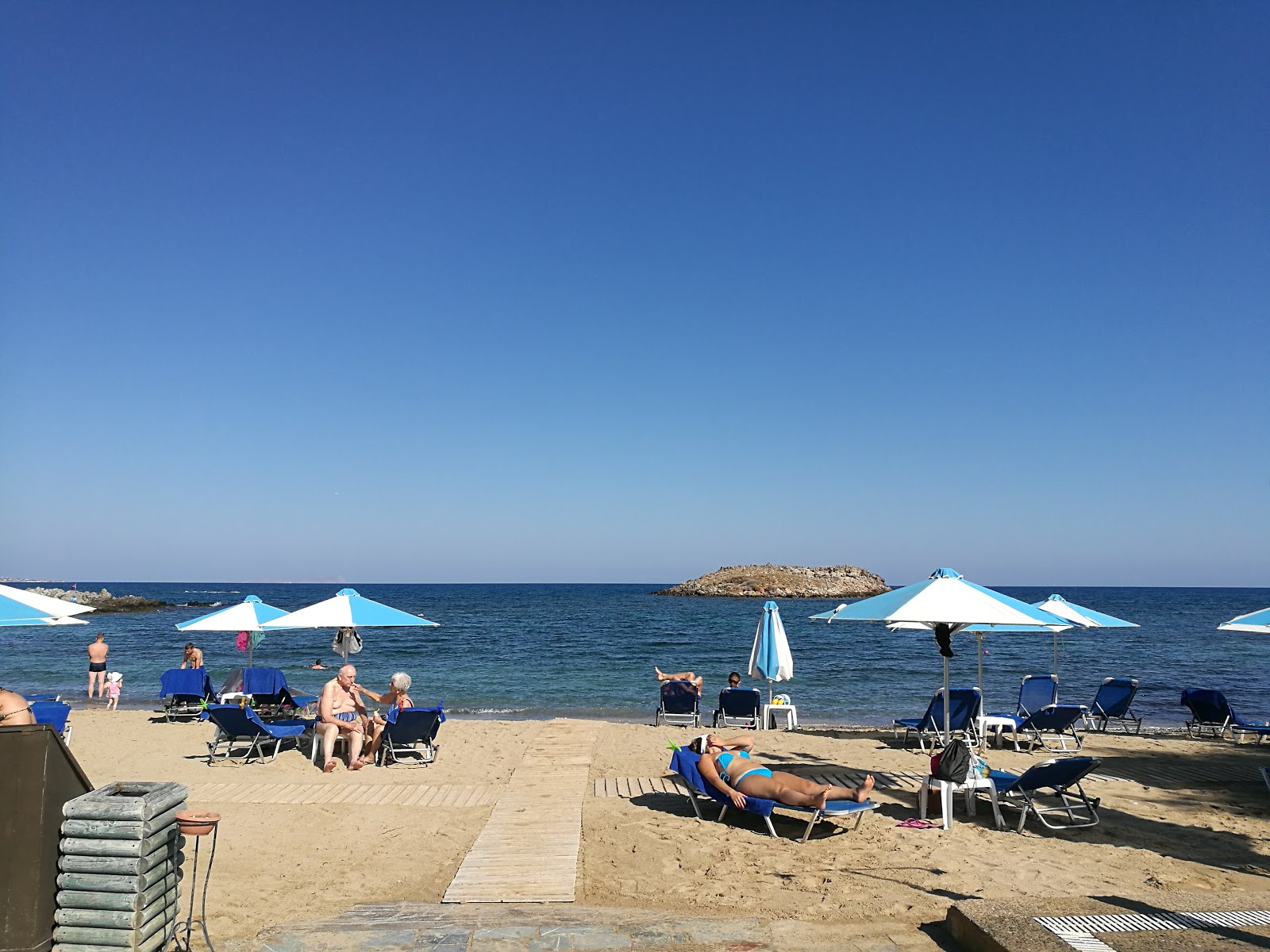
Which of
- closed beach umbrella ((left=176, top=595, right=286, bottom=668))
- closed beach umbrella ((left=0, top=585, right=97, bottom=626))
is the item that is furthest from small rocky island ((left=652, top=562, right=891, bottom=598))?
closed beach umbrella ((left=0, top=585, right=97, bottom=626))

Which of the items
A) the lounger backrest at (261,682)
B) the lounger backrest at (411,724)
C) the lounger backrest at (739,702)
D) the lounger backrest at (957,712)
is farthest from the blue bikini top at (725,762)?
the lounger backrest at (261,682)

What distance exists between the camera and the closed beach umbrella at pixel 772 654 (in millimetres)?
12844

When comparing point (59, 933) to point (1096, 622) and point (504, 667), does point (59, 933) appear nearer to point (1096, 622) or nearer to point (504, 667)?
point (1096, 622)

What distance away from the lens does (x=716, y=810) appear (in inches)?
290

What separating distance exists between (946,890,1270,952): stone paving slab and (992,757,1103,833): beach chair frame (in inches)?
72.2

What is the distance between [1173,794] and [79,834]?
896 centimetres

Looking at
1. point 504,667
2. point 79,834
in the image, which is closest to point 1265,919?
point 79,834

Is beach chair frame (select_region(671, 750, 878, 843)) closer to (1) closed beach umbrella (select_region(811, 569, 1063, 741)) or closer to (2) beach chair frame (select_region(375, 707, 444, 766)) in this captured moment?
→ (1) closed beach umbrella (select_region(811, 569, 1063, 741))

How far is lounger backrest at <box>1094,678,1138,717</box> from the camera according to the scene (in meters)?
13.2

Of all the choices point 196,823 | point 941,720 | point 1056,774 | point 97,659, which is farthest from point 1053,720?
point 97,659

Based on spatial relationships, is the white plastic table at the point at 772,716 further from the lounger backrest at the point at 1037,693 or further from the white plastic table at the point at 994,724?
the lounger backrest at the point at 1037,693

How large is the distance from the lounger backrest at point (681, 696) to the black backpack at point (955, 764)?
6.79m

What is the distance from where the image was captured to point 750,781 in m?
6.94

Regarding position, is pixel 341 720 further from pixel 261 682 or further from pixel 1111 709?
pixel 1111 709
